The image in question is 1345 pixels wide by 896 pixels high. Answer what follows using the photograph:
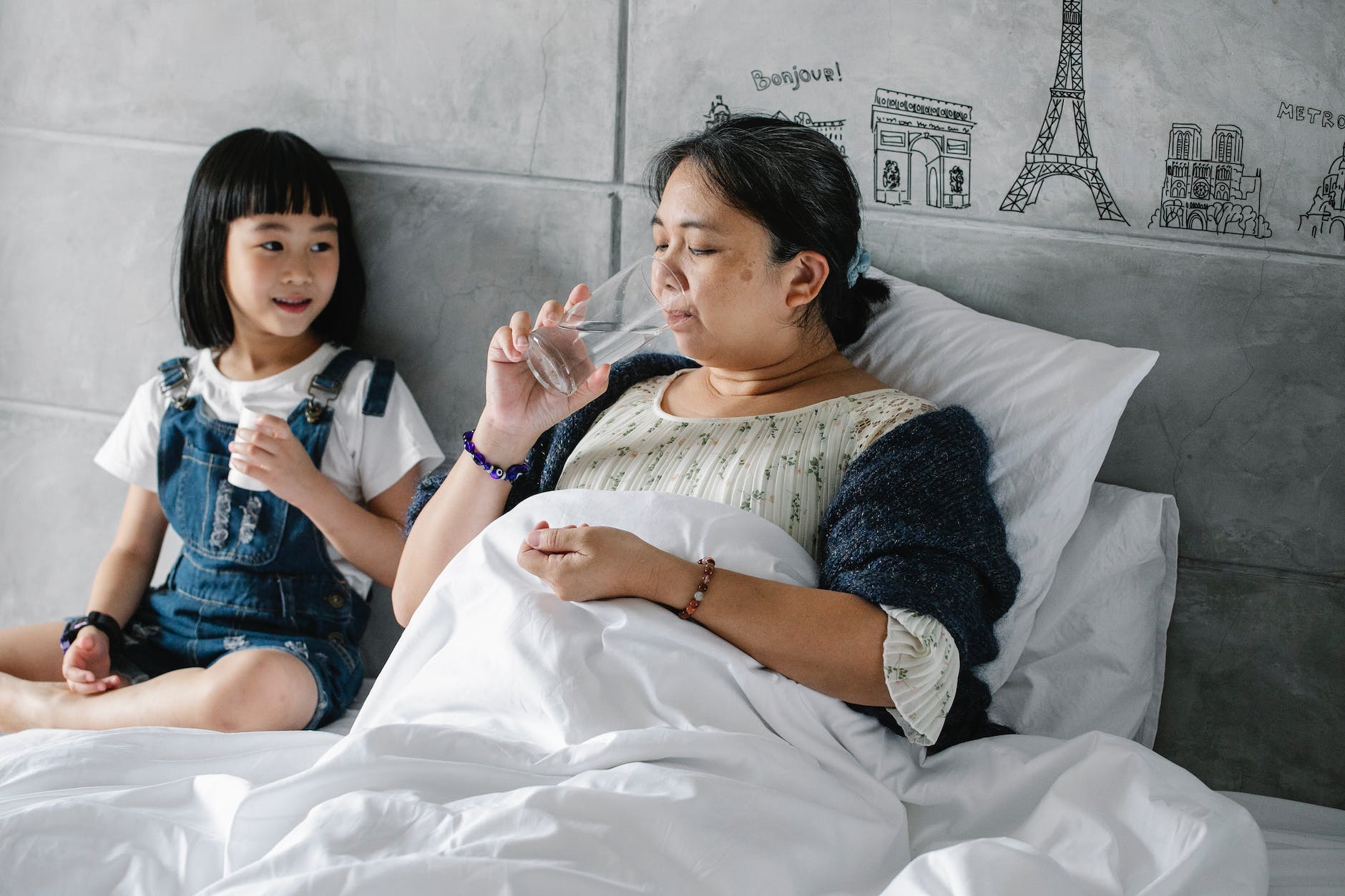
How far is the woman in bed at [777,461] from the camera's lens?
121 cm

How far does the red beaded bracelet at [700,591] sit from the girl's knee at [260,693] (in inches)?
29.8

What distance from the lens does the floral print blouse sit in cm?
136

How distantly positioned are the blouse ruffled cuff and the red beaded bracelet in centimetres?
20

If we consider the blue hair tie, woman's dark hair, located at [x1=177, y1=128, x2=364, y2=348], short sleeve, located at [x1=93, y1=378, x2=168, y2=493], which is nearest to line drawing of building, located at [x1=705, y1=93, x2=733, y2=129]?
the blue hair tie

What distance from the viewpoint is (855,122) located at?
67.9 inches

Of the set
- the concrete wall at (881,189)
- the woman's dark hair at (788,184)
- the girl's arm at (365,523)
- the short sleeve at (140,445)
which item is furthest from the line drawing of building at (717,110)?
the short sleeve at (140,445)

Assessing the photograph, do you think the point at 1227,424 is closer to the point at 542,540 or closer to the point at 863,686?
the point at 863,686

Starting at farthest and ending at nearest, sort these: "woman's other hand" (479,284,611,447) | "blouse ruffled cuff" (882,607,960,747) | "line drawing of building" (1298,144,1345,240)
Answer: "line drawing of building" (1298,144,1345,240) < "woman's other hand" (479,284,611,447) < "blouse ruffled cuff" (882,607,960,747)

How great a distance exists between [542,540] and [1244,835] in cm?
81

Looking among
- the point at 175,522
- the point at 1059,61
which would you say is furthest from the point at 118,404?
the point at 1059,61

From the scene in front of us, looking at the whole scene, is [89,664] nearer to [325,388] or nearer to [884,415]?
[325,388]

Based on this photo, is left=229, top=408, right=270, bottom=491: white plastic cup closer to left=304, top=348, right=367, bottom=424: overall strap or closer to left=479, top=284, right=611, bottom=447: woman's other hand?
left=304, top=348, right=367, bottom=424: overall strap

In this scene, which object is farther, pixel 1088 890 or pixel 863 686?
pixel 863 686

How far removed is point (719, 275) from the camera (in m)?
1.41
